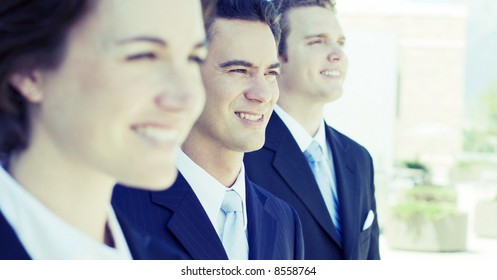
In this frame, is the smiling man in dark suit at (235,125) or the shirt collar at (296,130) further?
the shirt collar at (296,130)

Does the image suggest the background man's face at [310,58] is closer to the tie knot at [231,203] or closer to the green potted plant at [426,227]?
the tie knot at [231,203]

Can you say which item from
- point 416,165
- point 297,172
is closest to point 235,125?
point 297,172

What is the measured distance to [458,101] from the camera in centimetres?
1191

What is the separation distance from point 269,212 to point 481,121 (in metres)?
16.9

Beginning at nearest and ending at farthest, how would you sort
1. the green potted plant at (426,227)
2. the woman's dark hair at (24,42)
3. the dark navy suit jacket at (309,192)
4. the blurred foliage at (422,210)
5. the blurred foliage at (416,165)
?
the woman's dark hair at (24,42)
the dark navy suit jacket at (309,192)
the green potted plant at (426,227)
the blurred foliage at (422,210)
the blurred foliage at (416,165)

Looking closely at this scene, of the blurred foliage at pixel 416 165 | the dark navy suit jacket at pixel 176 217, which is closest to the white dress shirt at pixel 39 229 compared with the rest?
the dark navy suit jacket at pixel 176 217

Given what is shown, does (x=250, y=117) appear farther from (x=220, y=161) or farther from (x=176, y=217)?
(x=176, y=217)

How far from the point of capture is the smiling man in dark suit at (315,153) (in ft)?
6.72

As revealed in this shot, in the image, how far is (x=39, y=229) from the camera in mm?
886

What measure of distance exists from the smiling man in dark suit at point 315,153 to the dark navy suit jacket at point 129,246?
90 centimetres

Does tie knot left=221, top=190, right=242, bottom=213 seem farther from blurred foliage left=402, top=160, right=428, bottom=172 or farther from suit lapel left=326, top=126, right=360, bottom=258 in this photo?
blurred foliage left=402, top=160, right=428, bottom=172

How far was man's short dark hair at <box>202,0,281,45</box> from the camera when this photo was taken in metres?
1.59

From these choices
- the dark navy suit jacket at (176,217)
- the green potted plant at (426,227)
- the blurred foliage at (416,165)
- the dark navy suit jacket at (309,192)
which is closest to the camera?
the dark navy suit jacket at (176,217)

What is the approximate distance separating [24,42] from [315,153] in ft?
4.59
